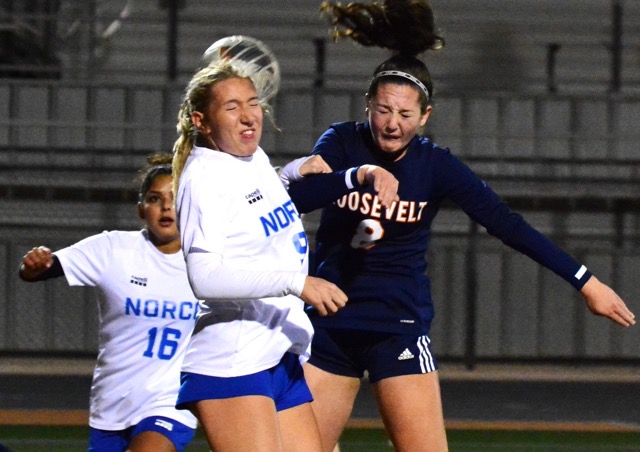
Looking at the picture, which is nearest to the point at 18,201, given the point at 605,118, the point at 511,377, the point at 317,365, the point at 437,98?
the point at 437,98

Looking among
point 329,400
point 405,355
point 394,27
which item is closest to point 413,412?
point 405,355

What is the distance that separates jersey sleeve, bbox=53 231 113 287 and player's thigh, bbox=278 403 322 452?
132 cm

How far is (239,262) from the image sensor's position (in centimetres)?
350

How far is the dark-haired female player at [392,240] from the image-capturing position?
13.8 feet

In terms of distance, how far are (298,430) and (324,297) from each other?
0.59m

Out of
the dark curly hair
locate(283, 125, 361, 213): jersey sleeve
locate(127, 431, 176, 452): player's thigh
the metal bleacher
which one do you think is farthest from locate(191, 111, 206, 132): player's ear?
the metal bleacher

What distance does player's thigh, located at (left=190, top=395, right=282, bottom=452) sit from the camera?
11.3 feet

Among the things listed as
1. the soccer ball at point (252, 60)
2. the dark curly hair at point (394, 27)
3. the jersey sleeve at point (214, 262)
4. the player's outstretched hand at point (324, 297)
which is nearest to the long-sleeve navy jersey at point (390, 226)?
the dark curly hair at point (394, 27)

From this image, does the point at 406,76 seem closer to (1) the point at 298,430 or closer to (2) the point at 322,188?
(2) the point at 322,188

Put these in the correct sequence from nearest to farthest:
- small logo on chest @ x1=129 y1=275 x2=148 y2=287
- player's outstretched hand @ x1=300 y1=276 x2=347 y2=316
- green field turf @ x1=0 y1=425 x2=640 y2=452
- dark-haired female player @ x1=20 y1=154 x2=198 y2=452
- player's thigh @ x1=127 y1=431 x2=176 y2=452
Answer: player's outstretched hand @ x1=300 y1=276 x2=347 y2=316
player's thigh @ x1=127 y1=431 x2=176 y2=452
dark-haired female player @ x1=20 y1=154 x2=198 y2=452
small logo on chest @ x1=129 y1=275 x2=148 y2=287
green field turf @ x1=0 y1=425 x2=640 y2=452

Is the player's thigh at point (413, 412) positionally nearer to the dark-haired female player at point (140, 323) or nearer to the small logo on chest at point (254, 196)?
the dark-haired female player at point (140, 323)

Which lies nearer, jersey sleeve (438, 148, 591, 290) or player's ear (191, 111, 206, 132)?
player's ear (191, 111, 206, 132)

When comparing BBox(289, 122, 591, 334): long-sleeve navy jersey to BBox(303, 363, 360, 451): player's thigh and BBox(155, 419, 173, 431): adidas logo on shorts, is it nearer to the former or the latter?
BBox(303, 363, 360, 451): player's thigh

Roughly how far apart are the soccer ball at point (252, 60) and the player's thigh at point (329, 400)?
99cm
